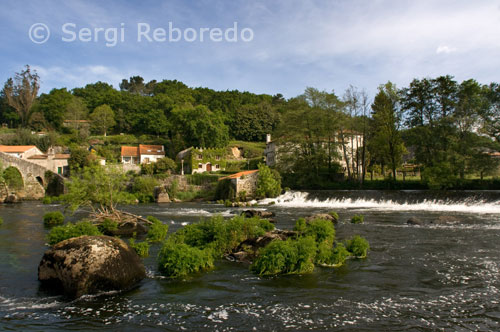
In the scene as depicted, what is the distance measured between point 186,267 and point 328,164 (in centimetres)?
4316

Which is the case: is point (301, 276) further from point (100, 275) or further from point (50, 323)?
point (50, 323)

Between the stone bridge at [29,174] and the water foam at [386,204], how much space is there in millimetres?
33392

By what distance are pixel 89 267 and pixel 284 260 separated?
225 inches

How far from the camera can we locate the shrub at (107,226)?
718 inches

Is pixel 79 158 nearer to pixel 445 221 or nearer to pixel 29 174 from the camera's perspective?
pixel 29 174

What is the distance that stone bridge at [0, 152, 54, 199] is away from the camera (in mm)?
50438

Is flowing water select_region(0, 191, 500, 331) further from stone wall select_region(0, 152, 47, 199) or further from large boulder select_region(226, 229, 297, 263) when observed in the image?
stone wall select_region(0, 152, 47, 199)

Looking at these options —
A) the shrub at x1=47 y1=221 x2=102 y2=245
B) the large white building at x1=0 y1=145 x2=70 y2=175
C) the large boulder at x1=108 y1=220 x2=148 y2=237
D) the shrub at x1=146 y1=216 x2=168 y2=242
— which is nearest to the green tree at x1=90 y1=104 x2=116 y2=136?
the large white building at x1=0 y1=145 x2=70 y2=175

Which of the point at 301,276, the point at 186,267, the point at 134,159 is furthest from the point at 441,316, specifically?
the point at 134,159

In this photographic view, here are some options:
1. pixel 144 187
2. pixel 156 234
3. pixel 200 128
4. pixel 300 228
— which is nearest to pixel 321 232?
pixel 300 228

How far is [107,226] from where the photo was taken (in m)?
18.4

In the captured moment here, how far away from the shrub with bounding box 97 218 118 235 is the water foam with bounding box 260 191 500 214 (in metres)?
22.5

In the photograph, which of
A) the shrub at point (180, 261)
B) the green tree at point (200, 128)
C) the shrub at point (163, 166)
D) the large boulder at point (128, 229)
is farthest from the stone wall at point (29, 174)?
the shrub at point (180, 261)

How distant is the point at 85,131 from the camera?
83.2 meters
